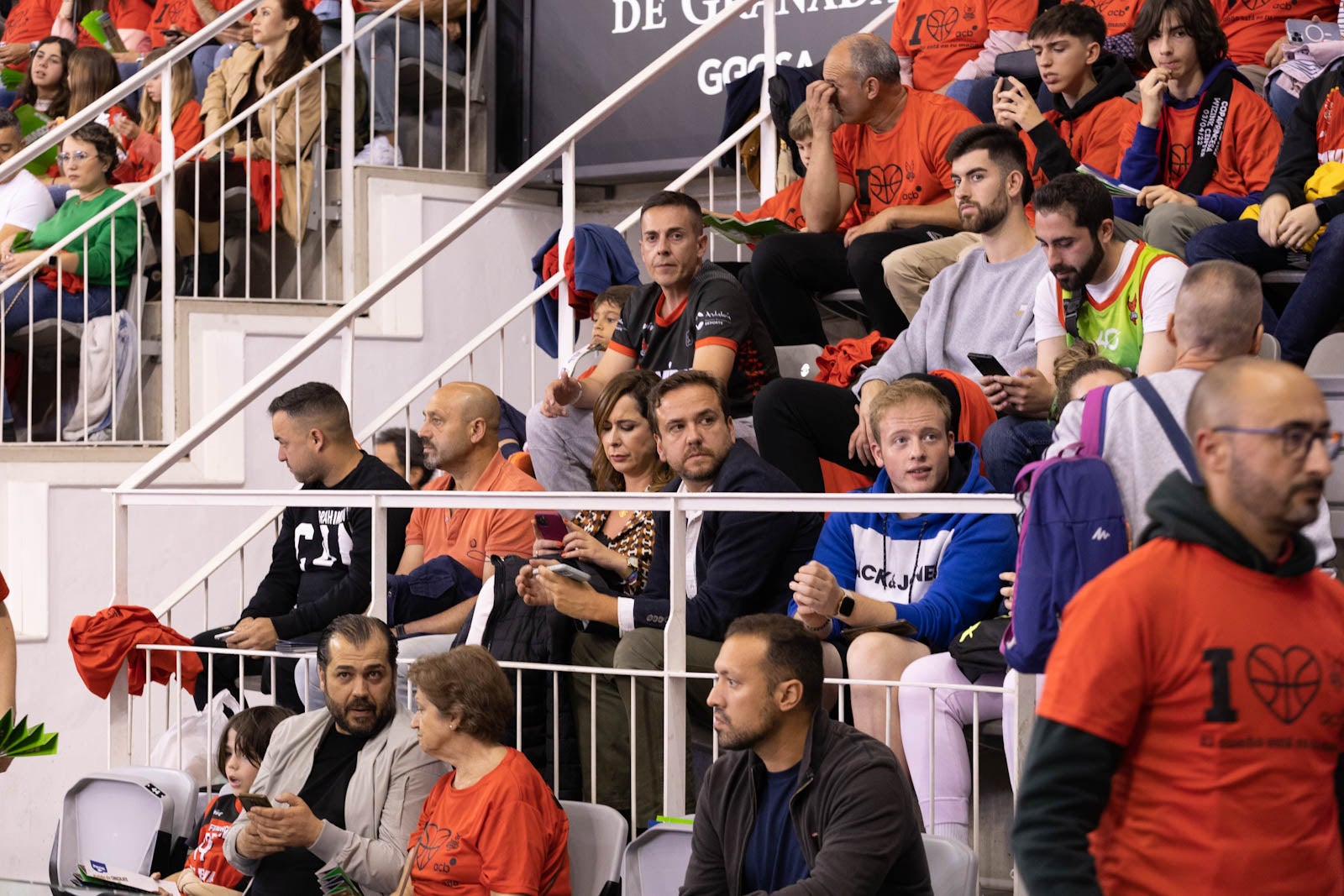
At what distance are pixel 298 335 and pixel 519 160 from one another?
1584mm

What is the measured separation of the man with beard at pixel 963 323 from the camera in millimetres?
4805

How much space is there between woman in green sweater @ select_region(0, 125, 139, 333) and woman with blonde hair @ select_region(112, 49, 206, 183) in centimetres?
55

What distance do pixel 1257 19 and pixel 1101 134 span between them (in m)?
0.70

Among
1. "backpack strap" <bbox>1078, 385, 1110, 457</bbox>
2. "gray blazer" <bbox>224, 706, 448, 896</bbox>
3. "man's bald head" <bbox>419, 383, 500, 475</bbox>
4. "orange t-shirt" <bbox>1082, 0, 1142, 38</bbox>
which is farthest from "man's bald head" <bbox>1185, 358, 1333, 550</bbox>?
"orange t-shirt" <bbox>1082, 0, 1142, 38</bbox>

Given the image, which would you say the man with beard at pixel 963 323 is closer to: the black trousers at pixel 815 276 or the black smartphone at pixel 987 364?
the black smartphone at pixel 987 364

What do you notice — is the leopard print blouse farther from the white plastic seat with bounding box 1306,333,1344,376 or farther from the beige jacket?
the beige jacket

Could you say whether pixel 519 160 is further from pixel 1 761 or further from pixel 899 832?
pixel 899 832

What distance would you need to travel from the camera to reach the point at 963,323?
196 inches

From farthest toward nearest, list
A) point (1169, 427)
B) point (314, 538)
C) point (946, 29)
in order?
point (946, 29) → point (314, 538) → point (1169, 427)

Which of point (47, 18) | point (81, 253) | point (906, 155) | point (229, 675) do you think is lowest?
point (229, 675)

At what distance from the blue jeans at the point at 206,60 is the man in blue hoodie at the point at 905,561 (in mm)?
4966

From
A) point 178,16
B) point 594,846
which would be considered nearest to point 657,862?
point 594,846

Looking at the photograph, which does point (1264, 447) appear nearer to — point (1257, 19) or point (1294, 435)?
point (1294, 435)

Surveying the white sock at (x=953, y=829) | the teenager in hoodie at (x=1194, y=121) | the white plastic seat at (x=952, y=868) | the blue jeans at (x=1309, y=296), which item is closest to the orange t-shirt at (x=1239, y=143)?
the teenager in hoodie at (x=1194, y=121)
